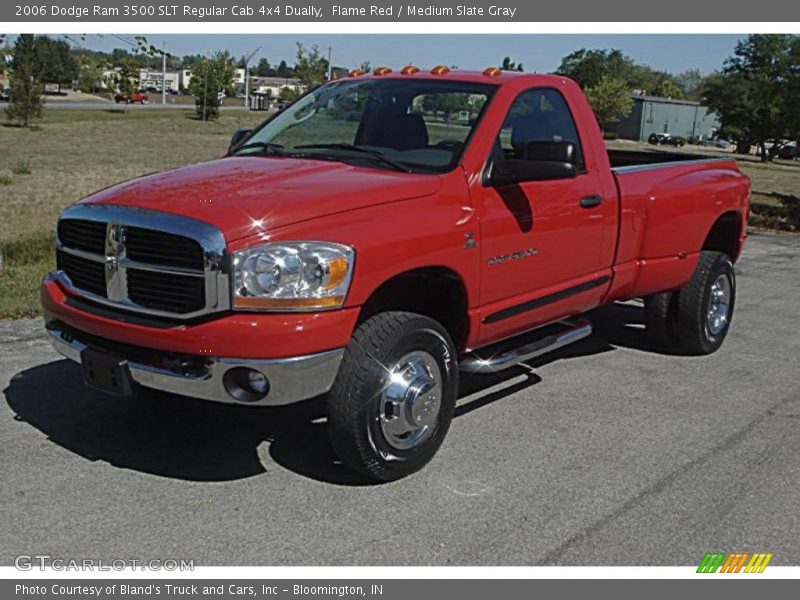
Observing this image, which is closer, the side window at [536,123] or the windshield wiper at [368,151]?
the windshield wiper at [368,151]

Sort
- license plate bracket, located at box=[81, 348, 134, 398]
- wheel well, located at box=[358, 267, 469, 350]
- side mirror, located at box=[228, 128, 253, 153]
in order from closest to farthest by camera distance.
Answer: license plate bracket, located at box=[81, 348, 134, 398], wheel well, located at box=[358, 267, 469, 350], side mirror, located at box=[228, 128, 253, 153]

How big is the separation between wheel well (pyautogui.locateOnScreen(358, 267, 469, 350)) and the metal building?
87.2 meters

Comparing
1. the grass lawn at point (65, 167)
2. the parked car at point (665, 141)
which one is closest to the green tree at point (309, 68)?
the grass lawn at point (65, 167)

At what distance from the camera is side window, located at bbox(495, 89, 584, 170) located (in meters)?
5.23

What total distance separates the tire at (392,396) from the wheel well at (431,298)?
0.63 ft

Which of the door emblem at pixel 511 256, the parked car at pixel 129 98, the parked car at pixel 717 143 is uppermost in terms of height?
the parked car at pixel 129 98

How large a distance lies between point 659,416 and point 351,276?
2544 millimetres

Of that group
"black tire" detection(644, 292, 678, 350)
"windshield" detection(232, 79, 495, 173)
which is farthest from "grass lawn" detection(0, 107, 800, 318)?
"black tire" detection(644, 292, 678, 350)

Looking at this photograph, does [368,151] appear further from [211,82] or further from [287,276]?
[211,82]

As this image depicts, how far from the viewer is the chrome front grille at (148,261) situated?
3867mm

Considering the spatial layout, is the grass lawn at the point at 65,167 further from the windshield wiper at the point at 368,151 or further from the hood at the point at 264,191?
the hood at the point at 264,191

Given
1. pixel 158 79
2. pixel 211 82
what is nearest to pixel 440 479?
pixel 211 82

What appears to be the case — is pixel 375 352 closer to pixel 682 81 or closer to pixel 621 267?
pixel 621 267

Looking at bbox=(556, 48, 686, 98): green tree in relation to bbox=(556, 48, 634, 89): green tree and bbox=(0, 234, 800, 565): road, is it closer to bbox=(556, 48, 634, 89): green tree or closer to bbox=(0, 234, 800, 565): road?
bbox=(556, 48, 634, 89): green tree
